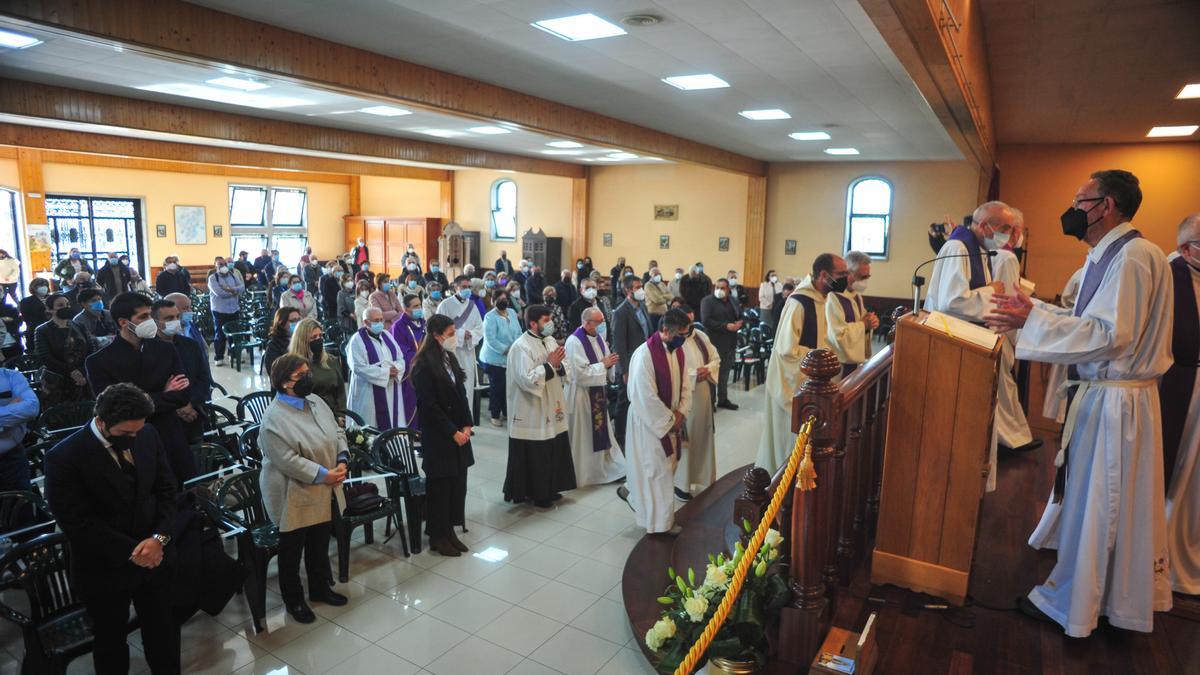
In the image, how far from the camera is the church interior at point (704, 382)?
2.88 metres

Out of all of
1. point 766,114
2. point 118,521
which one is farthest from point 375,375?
point 766,114

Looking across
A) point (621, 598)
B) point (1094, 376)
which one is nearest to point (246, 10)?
point (621, 598)

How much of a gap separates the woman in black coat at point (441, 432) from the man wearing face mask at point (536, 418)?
2.53 feet

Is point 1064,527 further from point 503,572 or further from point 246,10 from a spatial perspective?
point 246,10

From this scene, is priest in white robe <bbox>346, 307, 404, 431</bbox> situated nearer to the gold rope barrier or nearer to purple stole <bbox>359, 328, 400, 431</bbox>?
purple stole <bbox>359, 328, 400, 431</bbox>

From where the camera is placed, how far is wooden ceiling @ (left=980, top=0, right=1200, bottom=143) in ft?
20.7

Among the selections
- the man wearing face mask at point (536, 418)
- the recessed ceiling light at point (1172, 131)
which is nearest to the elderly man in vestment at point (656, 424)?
the man wearing face mask at point (536, 418)

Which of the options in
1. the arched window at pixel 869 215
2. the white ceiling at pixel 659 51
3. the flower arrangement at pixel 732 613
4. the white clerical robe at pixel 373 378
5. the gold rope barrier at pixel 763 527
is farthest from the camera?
the arched window at pixel 869 215

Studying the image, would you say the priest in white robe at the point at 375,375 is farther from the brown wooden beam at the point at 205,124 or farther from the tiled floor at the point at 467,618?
the brown wooden beam at the point at 205,124

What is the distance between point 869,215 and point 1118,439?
1612 cm

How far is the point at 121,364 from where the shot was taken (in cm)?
495

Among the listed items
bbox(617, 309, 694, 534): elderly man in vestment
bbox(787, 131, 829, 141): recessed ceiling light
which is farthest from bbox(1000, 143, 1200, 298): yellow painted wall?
bbox(617, 309, 694, 534): elderly man in vestment

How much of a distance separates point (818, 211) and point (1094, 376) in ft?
53.2

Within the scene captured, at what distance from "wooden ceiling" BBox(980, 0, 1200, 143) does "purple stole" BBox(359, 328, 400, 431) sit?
6.49 metres
